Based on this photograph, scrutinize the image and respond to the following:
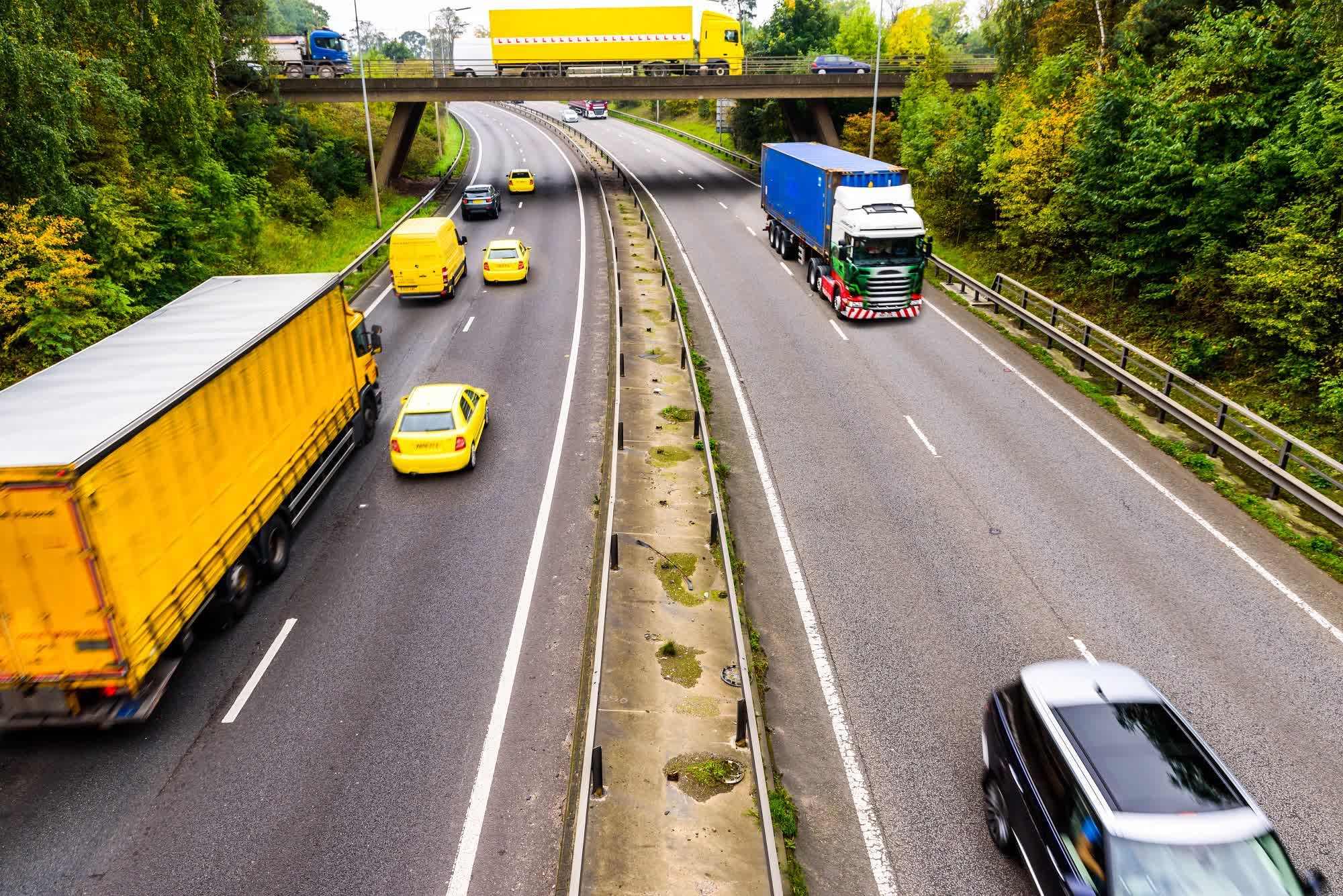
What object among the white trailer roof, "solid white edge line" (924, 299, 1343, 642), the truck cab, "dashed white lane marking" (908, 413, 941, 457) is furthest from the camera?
the truck cab

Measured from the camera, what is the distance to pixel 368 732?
1019 cm

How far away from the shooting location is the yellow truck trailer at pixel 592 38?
167 feet

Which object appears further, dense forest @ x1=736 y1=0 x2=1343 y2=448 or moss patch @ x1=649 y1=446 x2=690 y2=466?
dense forest @ x1=736 y1=0 x2=1343 y2=448

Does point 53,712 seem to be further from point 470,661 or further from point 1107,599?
point 1107,599

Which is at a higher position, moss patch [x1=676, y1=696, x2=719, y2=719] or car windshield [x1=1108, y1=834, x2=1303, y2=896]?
car windshield [x1=1108, y1=834, x2=1303, y2=896]

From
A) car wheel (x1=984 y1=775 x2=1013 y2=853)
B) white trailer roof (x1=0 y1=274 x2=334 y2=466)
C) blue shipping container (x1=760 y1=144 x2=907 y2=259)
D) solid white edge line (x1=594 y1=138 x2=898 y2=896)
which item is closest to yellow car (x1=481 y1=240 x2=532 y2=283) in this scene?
blue shipping container (x1=760 y1=144 x2=907 y2=259)

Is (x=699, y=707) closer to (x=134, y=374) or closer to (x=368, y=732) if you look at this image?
(x=368, y=732)

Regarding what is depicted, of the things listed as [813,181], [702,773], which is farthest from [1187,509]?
[813,181]

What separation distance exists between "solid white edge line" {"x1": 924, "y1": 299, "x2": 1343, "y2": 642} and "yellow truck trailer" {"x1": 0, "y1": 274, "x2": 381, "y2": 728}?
51.3ft

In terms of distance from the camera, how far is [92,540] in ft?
28.9

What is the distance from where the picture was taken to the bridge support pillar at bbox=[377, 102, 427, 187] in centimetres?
4809

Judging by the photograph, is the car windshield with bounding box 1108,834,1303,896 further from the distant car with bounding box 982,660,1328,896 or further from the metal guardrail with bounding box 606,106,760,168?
the metal guardrail with bounding box 606,106,760,168

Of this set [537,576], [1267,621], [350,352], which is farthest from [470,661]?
[1267,621]

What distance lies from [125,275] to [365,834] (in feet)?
68.4
